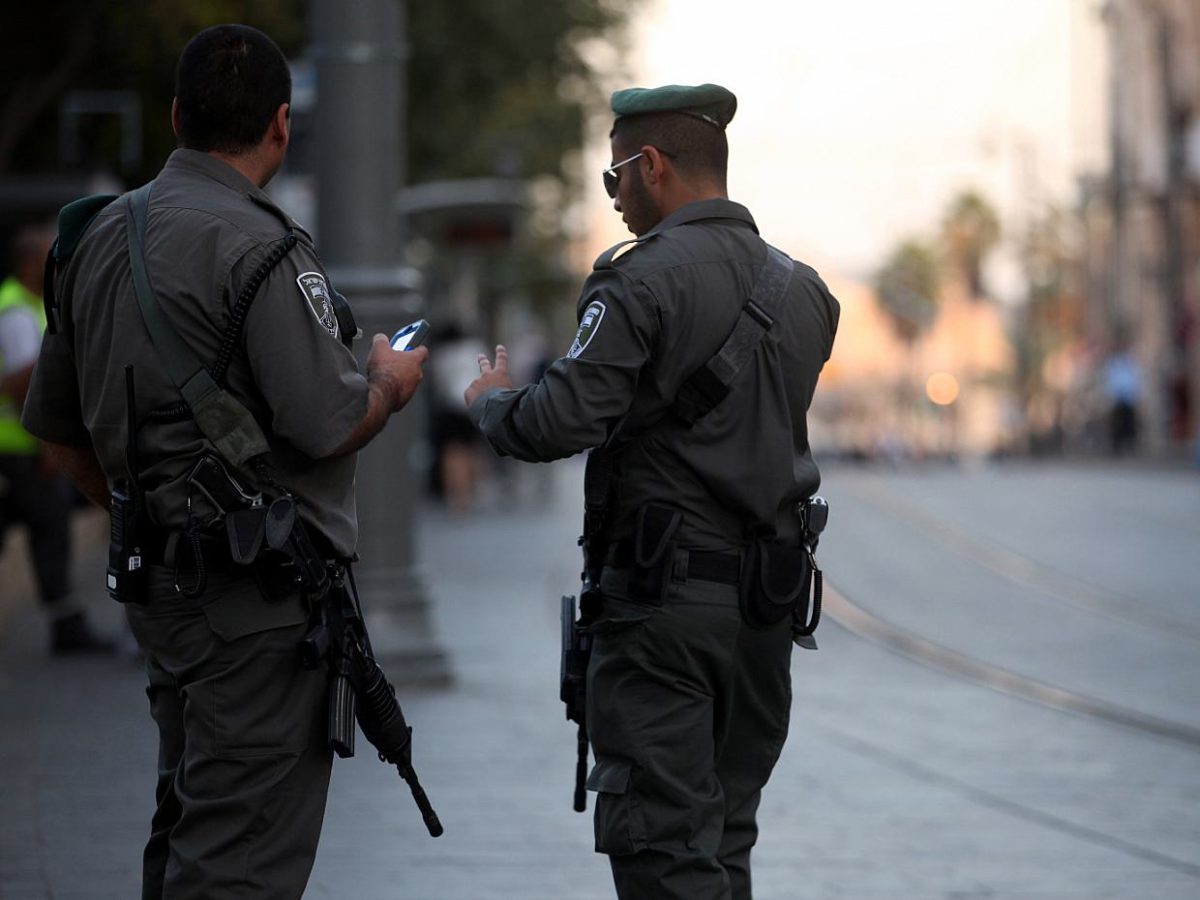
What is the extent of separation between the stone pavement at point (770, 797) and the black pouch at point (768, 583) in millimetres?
1602

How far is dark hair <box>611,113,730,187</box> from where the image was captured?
13.6ft

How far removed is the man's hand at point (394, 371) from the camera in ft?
12.7

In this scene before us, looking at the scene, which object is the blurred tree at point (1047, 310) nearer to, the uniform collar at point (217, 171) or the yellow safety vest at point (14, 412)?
the yellow safety vest at point (14, 412)

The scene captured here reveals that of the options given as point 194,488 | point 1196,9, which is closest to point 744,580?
point 194,488

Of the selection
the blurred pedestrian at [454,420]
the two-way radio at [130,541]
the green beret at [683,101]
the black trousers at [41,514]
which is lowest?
the blurred pedestrian at [454,420]

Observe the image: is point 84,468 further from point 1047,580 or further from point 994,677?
point 1047,580

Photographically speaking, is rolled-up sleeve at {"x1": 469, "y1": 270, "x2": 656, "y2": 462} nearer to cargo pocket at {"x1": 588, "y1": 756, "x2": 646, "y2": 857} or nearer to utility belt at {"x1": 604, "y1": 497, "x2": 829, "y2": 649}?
utility belt at {"x1": 604, "y1": 497, "x2": 829, "y2": 649}

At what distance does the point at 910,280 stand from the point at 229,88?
107902mm

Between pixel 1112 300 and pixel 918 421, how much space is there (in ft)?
146

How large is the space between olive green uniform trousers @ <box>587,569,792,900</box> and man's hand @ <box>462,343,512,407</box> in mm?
432

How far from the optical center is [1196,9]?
4972 cm

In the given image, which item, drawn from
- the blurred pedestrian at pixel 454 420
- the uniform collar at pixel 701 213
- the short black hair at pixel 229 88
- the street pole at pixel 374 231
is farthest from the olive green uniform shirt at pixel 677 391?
the blurred pedestrian at pixel 454 420

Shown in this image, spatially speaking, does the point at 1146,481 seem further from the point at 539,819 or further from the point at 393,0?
the point at 539,819

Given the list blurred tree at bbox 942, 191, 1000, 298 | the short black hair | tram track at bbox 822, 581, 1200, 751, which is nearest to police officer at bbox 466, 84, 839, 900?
the short black hair
